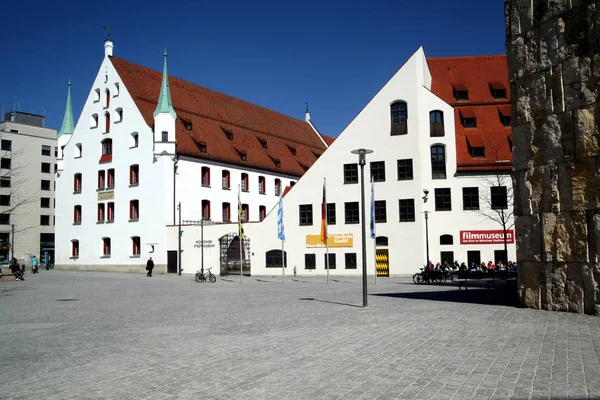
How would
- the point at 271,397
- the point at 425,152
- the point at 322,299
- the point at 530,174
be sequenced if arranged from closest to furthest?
1. the point at 271,397
2. the point at 530,174
3. the point at 322,299
4. the point at 425,152

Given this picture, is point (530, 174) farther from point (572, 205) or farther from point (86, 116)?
point (86, 116)

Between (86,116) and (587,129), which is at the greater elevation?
(86,116)

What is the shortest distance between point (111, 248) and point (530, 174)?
45.4m

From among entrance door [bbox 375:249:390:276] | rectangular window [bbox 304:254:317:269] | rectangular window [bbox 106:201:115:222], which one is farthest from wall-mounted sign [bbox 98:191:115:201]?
entrance door [bbox 375:249:390:276]

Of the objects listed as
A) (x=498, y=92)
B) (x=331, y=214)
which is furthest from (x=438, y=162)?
(x=498, y=92)

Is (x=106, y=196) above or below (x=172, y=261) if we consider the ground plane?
above

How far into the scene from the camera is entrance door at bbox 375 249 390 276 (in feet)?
135

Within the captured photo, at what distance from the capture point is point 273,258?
150 ft

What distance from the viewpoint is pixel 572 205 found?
14758 mm

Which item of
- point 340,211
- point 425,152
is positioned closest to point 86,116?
point 340,211

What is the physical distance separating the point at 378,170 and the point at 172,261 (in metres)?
19.3

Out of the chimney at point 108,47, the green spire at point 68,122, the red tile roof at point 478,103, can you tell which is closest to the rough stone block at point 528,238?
the red tile roof at point 478,103

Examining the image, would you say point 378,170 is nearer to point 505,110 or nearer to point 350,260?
point 350,260

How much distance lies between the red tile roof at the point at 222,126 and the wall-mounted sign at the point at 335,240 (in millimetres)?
15755
